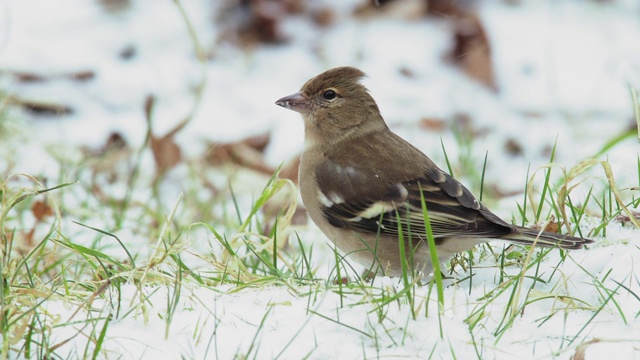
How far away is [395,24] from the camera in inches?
335

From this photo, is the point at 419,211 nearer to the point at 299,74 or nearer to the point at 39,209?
the point at 39,209

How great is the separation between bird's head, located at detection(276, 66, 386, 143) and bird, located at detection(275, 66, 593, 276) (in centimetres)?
3

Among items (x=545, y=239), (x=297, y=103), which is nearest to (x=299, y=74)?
(x=297, y=103)

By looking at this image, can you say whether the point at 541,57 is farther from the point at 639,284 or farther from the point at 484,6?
the point at 639,284

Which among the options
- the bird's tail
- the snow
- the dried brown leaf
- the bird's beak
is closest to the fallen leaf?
the snow

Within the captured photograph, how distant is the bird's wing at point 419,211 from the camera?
3475mm

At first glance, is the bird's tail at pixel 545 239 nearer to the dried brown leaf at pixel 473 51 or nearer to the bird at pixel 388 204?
the bird at pixel 388 204

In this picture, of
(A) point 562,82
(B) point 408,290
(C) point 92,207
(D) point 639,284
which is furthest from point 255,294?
(A) point 562,82

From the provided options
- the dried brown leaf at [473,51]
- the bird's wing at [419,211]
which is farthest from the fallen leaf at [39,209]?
the dried brown leaf at [473,51]

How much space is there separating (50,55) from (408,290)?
5.74 m

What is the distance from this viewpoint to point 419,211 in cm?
362

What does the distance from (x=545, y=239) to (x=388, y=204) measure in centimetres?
72

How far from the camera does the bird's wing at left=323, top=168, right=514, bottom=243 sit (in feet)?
11.4

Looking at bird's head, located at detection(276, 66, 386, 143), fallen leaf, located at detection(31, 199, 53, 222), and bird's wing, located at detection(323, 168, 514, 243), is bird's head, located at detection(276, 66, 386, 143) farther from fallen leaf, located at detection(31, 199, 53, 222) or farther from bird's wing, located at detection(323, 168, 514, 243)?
fallen leaf, located at detection(31, 199, 53, 222)
